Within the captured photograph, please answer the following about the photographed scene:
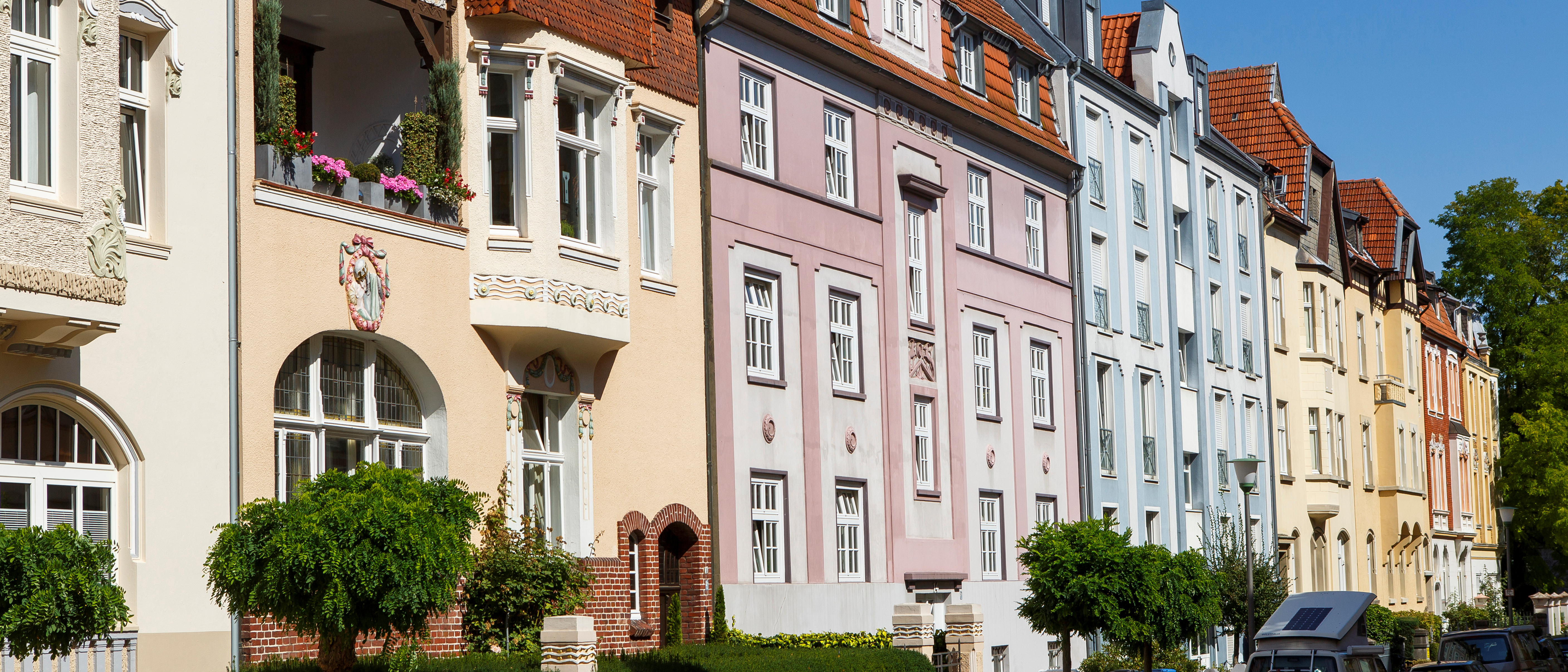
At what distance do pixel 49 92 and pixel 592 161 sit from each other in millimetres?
7835

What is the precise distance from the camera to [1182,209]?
45.2 m

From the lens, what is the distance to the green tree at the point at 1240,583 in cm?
3975

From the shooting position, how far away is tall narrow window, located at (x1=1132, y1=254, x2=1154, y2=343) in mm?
41625

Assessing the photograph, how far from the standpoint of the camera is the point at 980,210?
34.6m

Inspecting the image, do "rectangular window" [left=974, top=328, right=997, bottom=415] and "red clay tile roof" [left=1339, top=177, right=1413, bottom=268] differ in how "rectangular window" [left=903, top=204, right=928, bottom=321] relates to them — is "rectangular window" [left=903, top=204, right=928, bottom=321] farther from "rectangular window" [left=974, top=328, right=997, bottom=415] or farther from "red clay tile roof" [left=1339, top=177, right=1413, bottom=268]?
"red clay tile roof" [left=1339, top=177, right=1413, bottom=268]

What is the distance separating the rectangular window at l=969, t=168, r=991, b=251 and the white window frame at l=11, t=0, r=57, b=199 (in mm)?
20397

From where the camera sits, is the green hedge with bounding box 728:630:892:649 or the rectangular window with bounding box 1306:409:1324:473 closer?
the green hedge with bounding box 728:630:892:649

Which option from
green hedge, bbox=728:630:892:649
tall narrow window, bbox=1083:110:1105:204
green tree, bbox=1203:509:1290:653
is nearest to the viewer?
green hedge, bbox=728:630:892:649

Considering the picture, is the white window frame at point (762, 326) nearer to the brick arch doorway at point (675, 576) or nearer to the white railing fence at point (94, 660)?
the brick arch doorway at point (675, 576)

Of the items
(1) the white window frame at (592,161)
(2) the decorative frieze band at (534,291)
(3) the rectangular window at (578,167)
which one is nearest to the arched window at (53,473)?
(2) the decorative frieze band at (534,291)

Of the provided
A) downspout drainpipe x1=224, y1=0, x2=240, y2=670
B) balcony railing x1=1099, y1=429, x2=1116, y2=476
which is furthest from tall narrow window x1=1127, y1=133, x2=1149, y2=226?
downspout drainpipe x1=224, y1=0, x2=240, y2=670

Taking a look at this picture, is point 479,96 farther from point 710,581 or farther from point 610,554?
point 710,581

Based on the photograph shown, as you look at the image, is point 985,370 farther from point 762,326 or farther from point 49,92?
point 49,92

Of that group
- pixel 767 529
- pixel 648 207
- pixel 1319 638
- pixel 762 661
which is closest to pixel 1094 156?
pixel 1319 638
